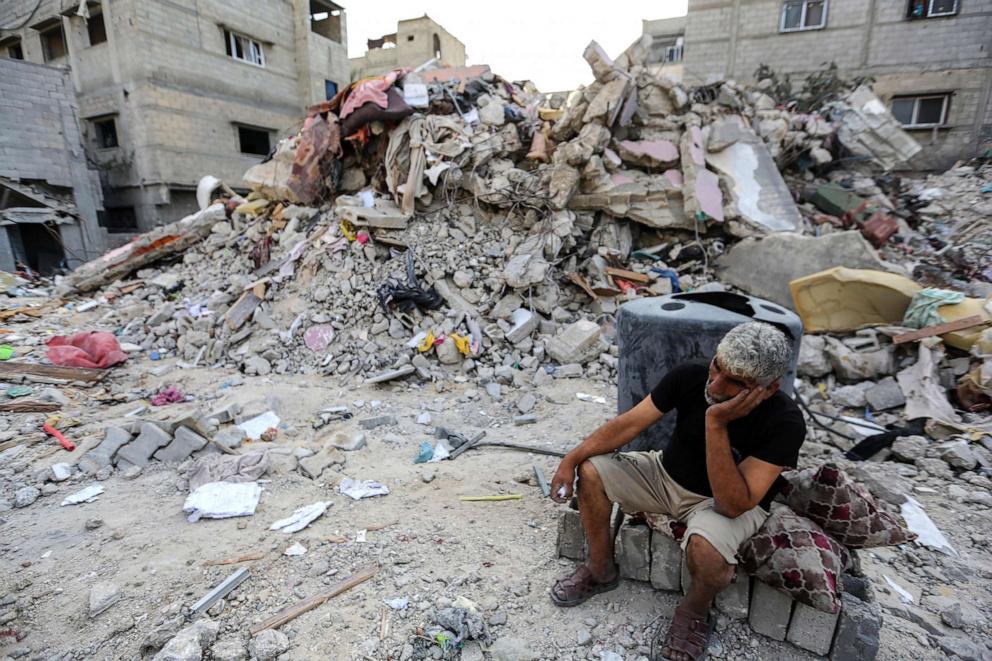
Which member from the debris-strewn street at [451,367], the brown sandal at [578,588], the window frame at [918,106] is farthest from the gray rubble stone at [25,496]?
the window frame at [918,106]

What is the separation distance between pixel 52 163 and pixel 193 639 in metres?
13.8

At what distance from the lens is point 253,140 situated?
55.0 feet

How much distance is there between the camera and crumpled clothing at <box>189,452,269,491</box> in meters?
3.38

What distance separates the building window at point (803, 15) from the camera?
493 inches

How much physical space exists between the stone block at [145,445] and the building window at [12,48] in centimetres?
1958

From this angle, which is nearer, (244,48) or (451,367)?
(451,367)

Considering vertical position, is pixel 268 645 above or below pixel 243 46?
below

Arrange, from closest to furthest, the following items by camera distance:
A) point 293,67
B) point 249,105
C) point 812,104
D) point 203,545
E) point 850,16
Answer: point 203,545 < point 812,104 < point 850,16 < point 249,105 < point 293,67

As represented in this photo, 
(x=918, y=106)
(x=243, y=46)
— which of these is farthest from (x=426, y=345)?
(x=243, y=46)

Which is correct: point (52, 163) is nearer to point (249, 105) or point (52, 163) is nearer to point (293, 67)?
point (249, 105)

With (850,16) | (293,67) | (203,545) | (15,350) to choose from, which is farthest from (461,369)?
(293,67)

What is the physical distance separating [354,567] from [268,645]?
544 mm

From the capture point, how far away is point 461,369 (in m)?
5.57

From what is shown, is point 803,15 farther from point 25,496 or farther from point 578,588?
point 25,496
